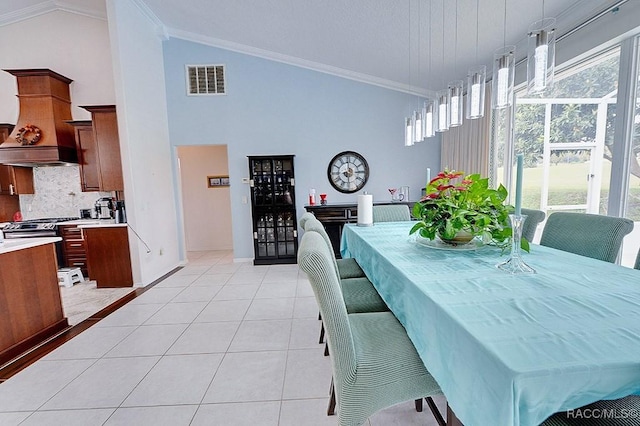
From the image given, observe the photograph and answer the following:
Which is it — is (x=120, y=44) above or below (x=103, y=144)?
above

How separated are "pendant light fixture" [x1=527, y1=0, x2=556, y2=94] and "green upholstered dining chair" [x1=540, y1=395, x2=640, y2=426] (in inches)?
49.6

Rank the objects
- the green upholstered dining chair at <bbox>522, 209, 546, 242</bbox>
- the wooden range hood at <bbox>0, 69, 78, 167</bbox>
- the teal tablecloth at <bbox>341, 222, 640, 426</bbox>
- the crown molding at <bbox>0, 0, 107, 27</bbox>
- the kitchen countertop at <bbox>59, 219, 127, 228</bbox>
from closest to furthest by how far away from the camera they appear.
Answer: the teal tablecloth at <bbox>341, 222, 640, 426</bbox>, the green upholstered dining chair at <bbox>522, 209, 546, 242</bbox>, the kitchen countertop at <bbox>59, 219, 127, 228</bbox>, the wooden range hood at <bbox>0, 69, 78, 167</bbox>, the crown molding at <bbox>0, 0, 107, 27</bbox>

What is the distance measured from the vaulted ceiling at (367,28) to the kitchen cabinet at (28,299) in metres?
3.49

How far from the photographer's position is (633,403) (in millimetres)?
874

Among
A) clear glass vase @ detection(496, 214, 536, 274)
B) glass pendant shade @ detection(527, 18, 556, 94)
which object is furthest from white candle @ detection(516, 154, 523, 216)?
glass pendant shade @ detection(527, 18, 556, 94)

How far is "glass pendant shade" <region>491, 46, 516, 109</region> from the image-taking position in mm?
1457

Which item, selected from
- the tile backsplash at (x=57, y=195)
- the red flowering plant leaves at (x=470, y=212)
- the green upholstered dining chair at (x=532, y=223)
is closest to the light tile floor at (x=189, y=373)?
the red flowering plant leaves at (x=470, y=212)

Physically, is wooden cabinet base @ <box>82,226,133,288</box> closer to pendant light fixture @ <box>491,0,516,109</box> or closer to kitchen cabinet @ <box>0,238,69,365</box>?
kitchen cabinet @ <box>0,238,69,365</box>

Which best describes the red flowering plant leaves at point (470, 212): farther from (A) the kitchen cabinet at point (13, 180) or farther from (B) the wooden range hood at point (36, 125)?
(A) the kitchen cabinet at point (13, 180)

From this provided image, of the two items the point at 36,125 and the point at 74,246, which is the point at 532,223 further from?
the point at 36,125

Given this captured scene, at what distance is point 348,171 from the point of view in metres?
4.85

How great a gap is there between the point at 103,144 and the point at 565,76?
5.67 m

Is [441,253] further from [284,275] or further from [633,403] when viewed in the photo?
[284,275]

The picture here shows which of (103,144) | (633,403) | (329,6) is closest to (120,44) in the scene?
(103,144)
